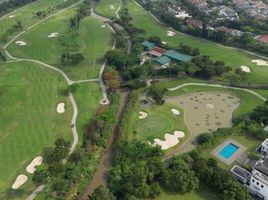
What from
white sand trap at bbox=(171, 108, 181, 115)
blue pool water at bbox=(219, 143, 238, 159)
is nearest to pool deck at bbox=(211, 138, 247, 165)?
blue pool water at bbox=(219, 143, 238, 159)

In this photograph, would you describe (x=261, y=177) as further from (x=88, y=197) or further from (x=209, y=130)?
(x=88, y=197)

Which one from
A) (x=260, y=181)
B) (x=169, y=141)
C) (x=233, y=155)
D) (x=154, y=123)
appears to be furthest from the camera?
(x=154, y=123)

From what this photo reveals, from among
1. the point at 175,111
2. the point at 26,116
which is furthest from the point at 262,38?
the point at 26,116

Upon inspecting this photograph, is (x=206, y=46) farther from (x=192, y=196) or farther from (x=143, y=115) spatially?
(x=192, y=196)

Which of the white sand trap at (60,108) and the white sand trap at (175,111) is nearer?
the white sand trap at (175,111)

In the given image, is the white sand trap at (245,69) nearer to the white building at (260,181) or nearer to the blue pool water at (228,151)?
the blue pool water at (228,151)

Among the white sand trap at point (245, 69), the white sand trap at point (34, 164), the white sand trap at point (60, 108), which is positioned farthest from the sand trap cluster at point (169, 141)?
the white sand trap at point (245, 69)
